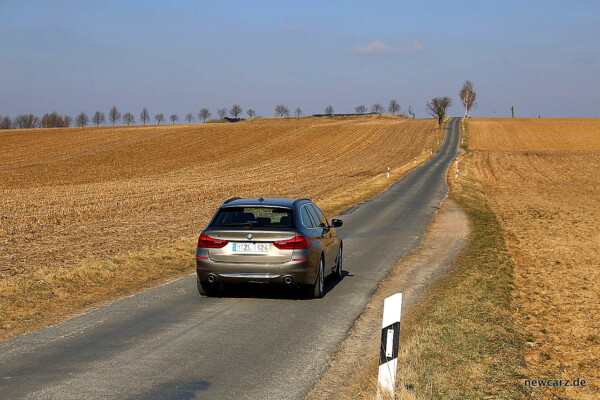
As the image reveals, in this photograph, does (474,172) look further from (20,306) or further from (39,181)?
(20,306)

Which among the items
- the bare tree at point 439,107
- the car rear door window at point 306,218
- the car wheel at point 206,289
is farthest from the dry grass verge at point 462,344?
the bare tree at point 439,107

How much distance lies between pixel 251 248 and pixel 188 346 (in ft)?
8.26

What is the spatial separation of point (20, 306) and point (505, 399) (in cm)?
716

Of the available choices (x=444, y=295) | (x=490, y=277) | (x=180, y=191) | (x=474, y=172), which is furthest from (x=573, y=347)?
(x=474, y=172)

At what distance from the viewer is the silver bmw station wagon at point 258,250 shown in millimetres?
9617

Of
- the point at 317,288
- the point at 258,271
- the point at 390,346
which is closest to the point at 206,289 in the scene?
the point at 258,271

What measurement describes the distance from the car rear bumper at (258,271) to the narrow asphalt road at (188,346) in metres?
0.42

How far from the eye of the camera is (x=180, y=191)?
109 feet

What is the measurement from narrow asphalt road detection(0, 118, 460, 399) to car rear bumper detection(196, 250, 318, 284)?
420mm

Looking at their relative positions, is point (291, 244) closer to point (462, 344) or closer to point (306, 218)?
point (306, 218)

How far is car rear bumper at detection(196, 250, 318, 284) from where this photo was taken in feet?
31.5

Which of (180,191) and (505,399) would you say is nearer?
(505,399)

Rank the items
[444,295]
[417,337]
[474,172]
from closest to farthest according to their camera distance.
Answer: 1. [417,337]
2. [444,295]
3. [474,172]

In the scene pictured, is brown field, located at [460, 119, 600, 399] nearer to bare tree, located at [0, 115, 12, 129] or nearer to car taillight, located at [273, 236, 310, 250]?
car taillight, located at [273, 236, 310, 250]
